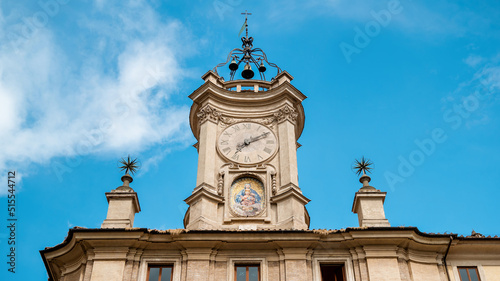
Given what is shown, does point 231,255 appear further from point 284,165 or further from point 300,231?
point 284,165

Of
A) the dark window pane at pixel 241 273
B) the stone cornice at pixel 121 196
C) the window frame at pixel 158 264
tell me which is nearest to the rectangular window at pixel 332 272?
the dark window pane at pixel 241 273

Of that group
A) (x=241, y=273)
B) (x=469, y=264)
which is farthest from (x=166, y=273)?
(x=469, y=264)

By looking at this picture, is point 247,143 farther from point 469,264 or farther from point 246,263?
point 469,264

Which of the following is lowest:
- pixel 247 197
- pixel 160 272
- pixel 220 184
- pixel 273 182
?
pixel 160 272

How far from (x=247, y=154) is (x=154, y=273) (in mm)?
8929

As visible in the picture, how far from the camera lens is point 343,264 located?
2708 cm

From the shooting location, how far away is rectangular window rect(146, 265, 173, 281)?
2651 cm

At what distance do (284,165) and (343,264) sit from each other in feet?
22.8

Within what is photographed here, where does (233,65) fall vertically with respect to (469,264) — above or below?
above

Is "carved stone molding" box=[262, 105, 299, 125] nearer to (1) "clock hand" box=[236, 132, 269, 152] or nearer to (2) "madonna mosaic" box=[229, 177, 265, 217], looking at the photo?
(1) "clock hand" box=[236, 132, 269, 152]

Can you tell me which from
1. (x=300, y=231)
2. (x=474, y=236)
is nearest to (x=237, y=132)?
(x=300, y=231)

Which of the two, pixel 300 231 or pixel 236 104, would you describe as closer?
pixel 300 231

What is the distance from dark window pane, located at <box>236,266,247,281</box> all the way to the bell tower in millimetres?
3019

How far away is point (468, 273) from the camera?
90.5 feet
